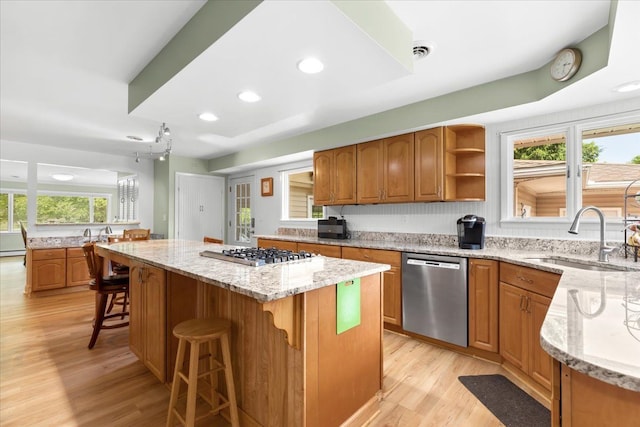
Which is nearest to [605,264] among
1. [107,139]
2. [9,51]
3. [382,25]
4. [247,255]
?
[382,25]

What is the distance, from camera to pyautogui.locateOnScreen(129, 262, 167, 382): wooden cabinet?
2.09 m

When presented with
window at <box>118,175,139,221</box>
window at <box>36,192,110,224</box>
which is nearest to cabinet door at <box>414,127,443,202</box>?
window at <box>118,175,139,221</box>

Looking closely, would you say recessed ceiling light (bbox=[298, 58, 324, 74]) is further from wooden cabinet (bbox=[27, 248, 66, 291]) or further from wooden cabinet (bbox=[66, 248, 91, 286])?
wooden cabinet (bbox=[27, 248, 66, 291])

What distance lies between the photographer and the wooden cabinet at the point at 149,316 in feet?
6.85

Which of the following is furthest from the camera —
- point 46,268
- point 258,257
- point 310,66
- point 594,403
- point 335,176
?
point 46,268

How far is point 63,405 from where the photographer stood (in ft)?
6.40

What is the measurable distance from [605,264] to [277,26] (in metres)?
2.48

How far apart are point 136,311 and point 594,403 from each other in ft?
9.15

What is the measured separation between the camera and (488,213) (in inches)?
121

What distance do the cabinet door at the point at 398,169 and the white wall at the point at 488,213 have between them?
0.33 metres

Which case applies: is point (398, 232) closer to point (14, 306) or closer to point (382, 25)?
point (382, 25)

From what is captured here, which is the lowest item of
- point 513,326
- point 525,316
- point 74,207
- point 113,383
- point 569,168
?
point 113,383

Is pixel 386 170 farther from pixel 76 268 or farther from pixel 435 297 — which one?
pixel 76 268

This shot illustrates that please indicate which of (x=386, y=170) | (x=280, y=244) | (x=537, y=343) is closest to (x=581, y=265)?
(x=537, y=343)
